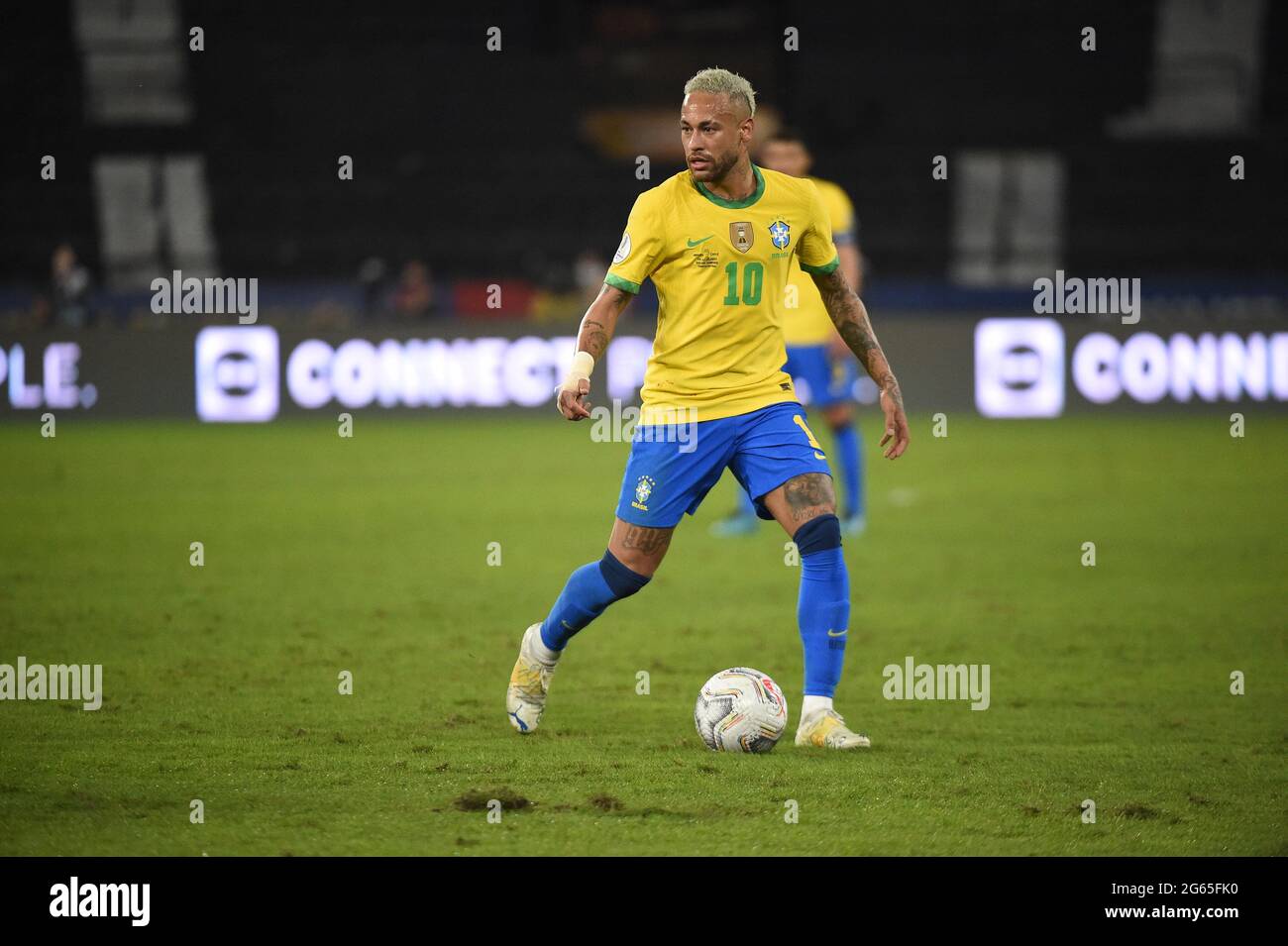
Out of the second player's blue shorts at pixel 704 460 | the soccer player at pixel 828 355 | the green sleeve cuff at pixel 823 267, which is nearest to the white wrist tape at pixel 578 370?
the second player's blue shorts at pixel 704 460

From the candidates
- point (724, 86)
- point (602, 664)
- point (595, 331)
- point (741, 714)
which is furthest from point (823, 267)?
point (602, 664)

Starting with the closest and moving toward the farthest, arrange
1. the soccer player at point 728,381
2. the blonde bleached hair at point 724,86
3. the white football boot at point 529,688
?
the blonde bleached hair at point 724,86
the soccer player at point 728,381
the white football boot at point 529,688

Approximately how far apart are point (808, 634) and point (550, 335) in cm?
1498

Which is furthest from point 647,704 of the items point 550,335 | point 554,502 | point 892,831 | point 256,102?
point 256,102

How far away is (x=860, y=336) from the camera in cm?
644

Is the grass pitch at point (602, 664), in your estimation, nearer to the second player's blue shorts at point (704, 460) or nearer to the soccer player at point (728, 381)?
the soccer player at point (728, 381)

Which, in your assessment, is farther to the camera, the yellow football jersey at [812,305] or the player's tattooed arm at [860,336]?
the yellow football jersey at [812,305]

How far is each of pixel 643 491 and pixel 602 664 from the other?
2.06 m

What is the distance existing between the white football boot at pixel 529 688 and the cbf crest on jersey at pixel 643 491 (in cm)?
66

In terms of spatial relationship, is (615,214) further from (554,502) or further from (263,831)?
(263,831)

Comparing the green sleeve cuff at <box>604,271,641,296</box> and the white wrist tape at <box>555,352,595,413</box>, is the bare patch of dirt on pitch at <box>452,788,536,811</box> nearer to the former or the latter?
the white wrist tape at <box>555,352,595,413</box>

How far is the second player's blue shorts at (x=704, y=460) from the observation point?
6156 mm

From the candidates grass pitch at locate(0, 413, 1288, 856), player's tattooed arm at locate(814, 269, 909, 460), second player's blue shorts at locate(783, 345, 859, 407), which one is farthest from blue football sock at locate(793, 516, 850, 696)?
second player's blue shorts at locate(783, 345, 859, 407)
